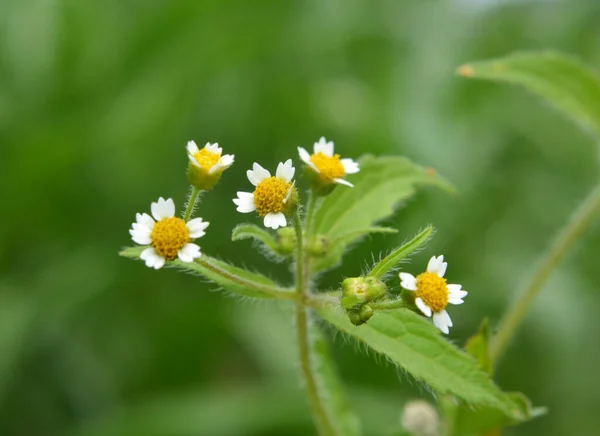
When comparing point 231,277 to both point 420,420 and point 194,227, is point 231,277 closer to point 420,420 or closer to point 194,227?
point 194,227

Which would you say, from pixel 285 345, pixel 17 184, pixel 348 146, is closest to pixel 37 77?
pixel 17 184

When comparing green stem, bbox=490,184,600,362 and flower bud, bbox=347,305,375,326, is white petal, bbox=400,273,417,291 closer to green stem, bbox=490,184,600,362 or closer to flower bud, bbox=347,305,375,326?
flower bud, bbox=347,305,375,326

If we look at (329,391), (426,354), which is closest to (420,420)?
(329,391)

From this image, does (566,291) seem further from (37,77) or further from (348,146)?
(37,77)

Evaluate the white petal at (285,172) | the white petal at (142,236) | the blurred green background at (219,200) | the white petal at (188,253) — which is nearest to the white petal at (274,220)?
the white petal at (285,172)

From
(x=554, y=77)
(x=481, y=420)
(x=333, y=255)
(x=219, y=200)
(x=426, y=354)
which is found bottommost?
(x=481, y=420)

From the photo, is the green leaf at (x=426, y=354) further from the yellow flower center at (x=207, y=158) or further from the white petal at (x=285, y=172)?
the yellow flower center at (x=207, y=158)
